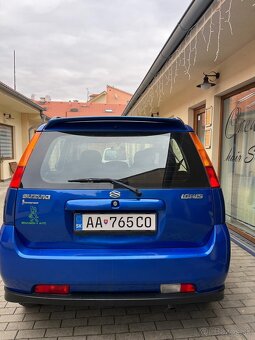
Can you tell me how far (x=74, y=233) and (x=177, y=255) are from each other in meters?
0.68

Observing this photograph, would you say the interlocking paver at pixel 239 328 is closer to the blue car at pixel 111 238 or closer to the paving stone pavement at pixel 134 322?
the paving stone pavement at pixel 134 322

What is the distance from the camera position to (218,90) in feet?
17.5

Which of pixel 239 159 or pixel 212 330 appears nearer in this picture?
pixel 212 330

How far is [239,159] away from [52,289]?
3.85m

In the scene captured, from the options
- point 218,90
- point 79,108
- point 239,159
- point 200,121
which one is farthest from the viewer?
point 79,108

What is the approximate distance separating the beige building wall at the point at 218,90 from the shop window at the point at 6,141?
24.0 feet

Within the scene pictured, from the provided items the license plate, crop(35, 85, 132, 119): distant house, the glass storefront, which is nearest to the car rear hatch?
the license plate

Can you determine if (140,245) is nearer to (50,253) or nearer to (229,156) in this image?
(50,253)

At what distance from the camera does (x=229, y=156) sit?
5.29 m

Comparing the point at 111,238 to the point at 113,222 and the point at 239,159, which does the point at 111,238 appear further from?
the point at 239,159

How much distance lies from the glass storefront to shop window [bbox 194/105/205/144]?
118 centimetres

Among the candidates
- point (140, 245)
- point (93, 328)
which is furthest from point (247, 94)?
point (93, 328)

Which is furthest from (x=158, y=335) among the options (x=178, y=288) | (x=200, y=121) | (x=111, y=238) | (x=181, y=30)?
(x=200, y=121)

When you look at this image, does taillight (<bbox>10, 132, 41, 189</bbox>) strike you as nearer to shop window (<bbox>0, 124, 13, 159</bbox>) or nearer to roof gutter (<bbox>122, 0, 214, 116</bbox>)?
roof gutter (<bbox>122, 0, 214, 116</bbox>)
